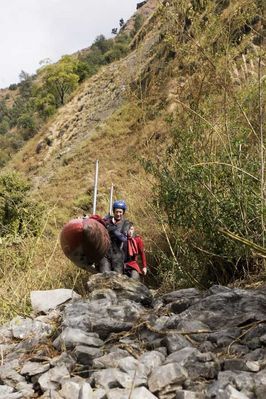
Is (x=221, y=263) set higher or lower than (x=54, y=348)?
lower

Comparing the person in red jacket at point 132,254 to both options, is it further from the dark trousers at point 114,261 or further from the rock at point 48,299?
the rock at point 48,299

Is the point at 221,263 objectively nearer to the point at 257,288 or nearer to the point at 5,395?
the point at 257,288

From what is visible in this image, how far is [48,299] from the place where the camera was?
506cm

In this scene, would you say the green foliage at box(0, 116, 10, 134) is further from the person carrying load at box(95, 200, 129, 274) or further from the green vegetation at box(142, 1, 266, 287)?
the green vegetation at box(142, 1, 266, 287)

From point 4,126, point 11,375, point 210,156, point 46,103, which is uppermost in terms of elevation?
point 4,126

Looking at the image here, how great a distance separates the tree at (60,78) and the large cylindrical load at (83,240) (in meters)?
37.7

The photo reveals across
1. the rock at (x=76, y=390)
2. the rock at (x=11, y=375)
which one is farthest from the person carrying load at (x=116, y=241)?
the rock at (x=76, y=390)

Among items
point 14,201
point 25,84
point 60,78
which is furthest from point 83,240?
point 25,84

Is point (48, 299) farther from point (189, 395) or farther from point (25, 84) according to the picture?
point (25, 84)

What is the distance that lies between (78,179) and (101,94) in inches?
386

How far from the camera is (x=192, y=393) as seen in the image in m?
2.64

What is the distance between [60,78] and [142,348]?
4051cm

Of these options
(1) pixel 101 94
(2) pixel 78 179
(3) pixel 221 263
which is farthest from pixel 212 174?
(1) pixel 101 94

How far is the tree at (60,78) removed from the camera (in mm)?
42375
